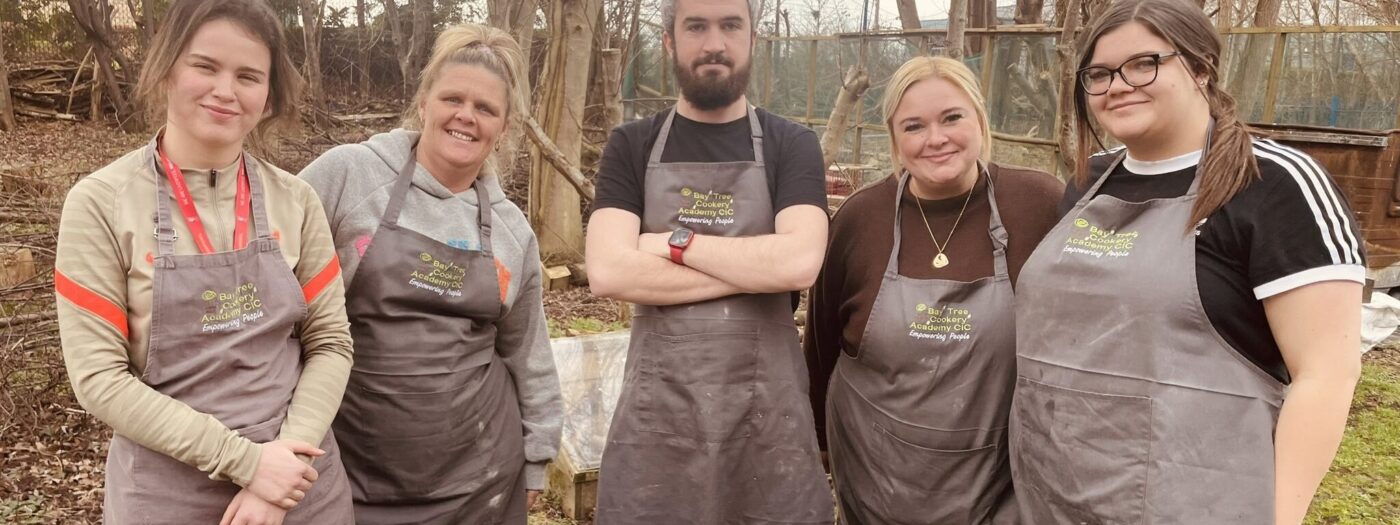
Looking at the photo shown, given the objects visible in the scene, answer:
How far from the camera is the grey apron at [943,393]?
2160 millimetres

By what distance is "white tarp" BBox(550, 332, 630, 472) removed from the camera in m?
3.77

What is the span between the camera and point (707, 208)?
2.29 meters

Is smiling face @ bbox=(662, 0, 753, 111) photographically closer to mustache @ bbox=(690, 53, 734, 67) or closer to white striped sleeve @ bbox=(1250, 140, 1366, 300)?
mustache @ bbox=(690, 53, 734, 67)

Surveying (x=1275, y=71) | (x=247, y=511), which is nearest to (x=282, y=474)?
(x=247, y=511)

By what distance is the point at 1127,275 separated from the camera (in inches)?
70.6

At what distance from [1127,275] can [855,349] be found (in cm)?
76

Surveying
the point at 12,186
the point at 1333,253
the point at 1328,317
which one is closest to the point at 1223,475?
the point at 1328,317

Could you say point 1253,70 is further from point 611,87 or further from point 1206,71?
point 1206,71

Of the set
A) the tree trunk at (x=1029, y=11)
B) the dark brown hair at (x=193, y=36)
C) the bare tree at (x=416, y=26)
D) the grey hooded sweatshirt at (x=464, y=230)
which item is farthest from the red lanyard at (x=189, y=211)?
the tree trunk at (x=1029, y=11)

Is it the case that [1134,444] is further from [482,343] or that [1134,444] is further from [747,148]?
[482,343]

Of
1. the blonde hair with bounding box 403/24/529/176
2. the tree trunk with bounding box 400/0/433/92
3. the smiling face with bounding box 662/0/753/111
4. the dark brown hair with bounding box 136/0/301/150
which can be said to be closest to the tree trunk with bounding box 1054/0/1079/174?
the smiling face with bounding box 662/0/753/111

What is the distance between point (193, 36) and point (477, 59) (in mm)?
641

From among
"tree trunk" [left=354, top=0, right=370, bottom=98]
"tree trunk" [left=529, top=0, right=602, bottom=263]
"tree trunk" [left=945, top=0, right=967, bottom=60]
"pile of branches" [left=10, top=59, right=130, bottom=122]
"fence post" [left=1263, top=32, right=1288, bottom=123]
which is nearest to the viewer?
"tree trunk" [left=945, top=0, right=967, bottom=60]

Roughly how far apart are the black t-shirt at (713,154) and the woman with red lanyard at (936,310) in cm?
24
